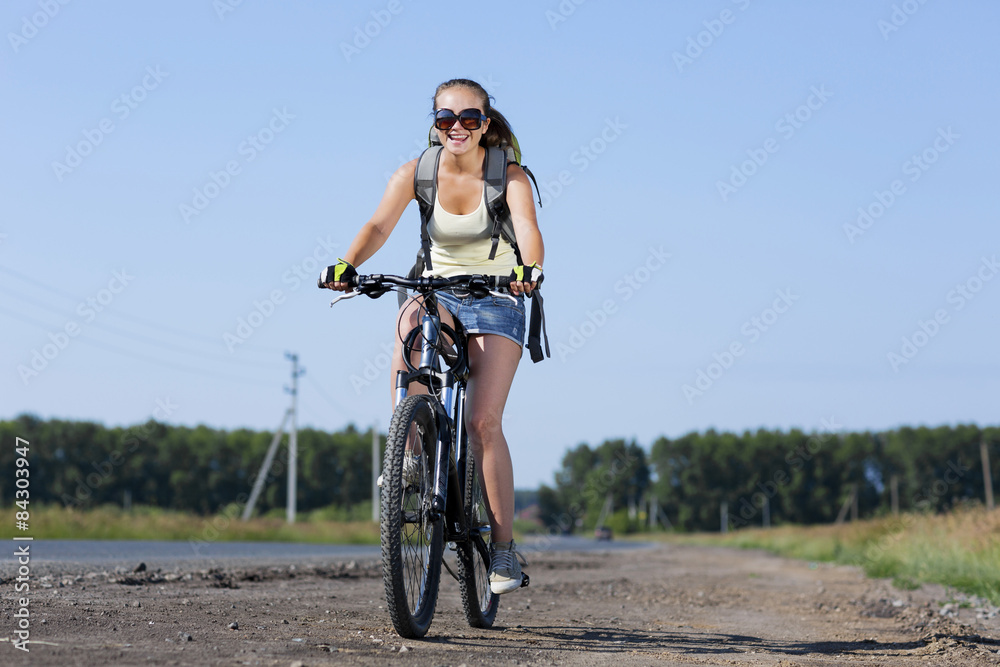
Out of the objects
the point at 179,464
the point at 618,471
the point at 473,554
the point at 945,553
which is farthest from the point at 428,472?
the point at 618,471

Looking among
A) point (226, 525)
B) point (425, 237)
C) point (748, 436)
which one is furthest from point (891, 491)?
point (425, 237)

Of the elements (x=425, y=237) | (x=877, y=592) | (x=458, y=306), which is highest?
(x=425, y=237)

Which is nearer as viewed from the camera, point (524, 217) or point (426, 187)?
point (524, 217)

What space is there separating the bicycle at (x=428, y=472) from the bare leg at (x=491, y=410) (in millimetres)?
47

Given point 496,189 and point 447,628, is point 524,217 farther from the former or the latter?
point 447,628

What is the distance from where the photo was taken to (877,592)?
9406mm

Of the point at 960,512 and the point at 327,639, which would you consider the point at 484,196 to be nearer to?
the point at 327,639

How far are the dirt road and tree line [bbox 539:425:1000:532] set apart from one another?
8641cm

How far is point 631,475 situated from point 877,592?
109925 mm

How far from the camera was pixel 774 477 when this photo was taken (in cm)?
10581

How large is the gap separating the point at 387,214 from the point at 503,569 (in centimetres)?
165

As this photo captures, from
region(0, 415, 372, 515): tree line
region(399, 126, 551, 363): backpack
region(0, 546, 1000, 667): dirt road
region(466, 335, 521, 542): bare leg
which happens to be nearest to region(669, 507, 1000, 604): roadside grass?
region(0, 546, 1000, 667): dirt road

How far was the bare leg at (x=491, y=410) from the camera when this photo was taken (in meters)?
4.04

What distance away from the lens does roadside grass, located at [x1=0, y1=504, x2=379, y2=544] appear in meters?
17.6
